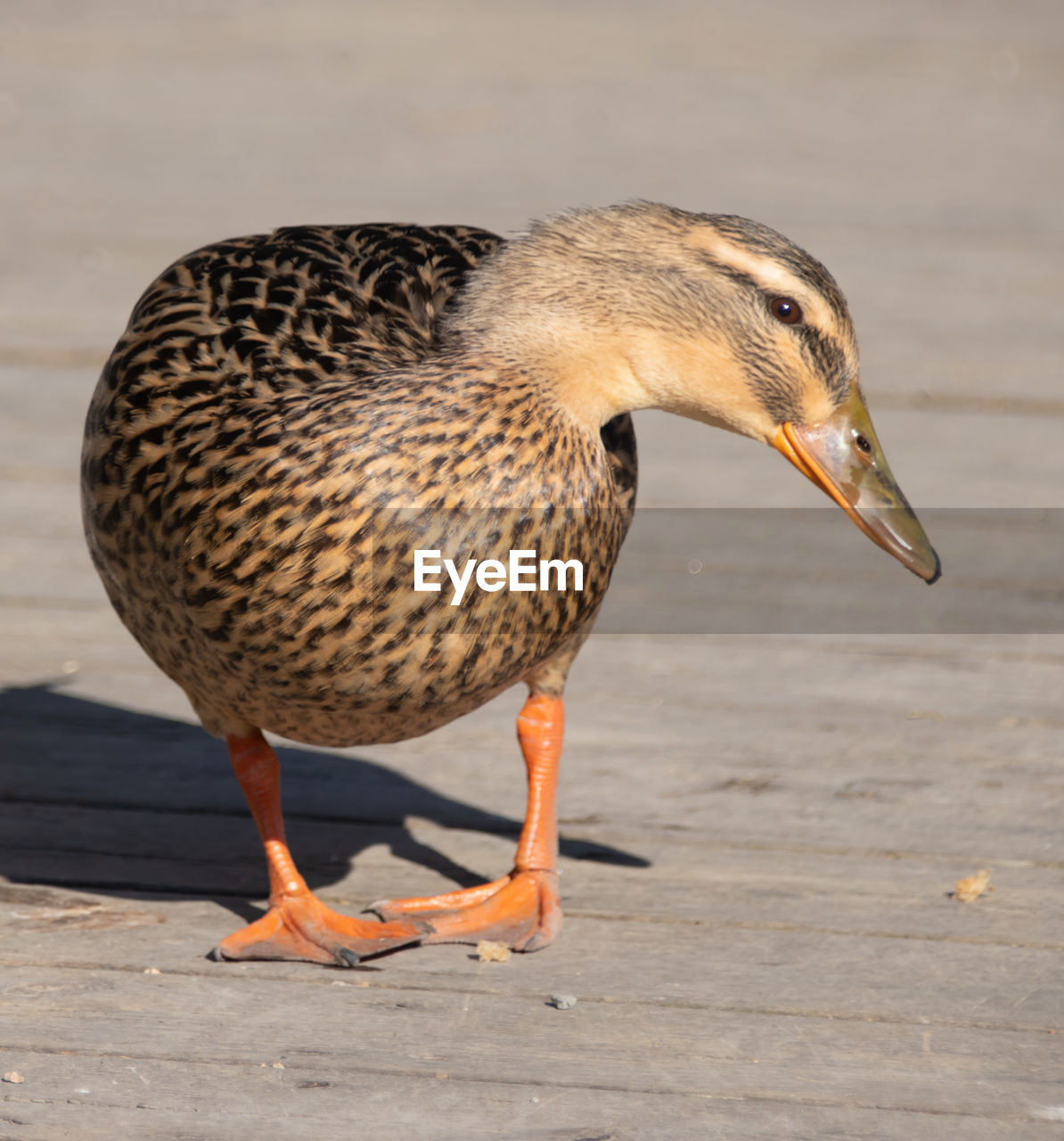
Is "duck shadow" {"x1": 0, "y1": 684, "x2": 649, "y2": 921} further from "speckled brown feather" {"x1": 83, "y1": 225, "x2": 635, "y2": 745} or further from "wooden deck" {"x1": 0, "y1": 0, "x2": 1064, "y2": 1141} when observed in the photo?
"speckled brown feather" {"x1": 83, "y1": 225, "x2": 635, "y2": 745}

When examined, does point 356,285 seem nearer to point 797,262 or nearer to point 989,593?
point 797,262

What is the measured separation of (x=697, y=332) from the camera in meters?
2.56

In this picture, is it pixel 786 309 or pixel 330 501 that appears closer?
pixel 330 501

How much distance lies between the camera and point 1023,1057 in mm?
2436

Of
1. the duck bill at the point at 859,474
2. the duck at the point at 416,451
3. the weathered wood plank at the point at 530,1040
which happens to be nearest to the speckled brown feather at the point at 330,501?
the duck at the point at 416,451

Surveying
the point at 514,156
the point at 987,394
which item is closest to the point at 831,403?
the point at 987,394

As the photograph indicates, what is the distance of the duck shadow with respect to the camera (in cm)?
308

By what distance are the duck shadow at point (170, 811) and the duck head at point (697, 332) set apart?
89 centimetres

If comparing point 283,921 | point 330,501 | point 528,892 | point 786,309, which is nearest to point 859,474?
point 786,309

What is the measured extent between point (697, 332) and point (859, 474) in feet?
1.03

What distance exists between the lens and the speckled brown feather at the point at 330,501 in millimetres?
2400

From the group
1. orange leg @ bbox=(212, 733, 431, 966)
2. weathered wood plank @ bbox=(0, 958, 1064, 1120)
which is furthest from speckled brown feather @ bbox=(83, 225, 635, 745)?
weathered wood plank @ bbox=(0, 958, 1064, 1120)

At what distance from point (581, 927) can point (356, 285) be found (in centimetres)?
109

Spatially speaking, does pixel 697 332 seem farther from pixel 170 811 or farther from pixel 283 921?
pixel 170 811
